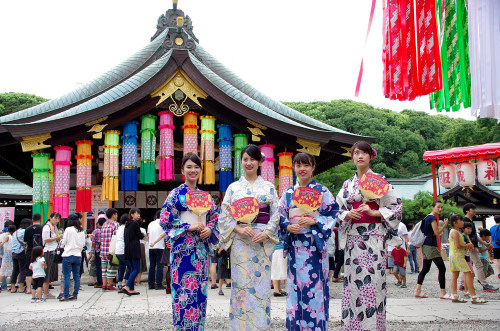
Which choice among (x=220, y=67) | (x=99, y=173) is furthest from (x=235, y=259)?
(x=220, y=67)

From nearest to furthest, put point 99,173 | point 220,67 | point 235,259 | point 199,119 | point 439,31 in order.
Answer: point 235,259 < point 439,31 < point 199,119 < point 99,173 < point 220,67

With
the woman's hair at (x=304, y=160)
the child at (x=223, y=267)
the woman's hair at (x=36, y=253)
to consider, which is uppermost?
the woman's hair at (x=304, y=160)

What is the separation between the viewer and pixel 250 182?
14.6 ft

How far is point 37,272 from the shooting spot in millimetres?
7719

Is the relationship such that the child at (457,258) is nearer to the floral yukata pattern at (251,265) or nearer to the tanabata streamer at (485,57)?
the tanabata streamer at (485,57)

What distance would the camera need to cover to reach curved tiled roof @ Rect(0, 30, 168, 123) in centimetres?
1152

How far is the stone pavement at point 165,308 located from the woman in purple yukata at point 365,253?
165 centimetres

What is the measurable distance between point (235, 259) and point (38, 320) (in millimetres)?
3442

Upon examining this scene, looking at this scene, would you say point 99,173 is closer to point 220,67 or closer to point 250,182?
point 220,67

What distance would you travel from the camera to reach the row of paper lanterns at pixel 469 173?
13531 millimetres

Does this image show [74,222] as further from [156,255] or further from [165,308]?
[165,308]

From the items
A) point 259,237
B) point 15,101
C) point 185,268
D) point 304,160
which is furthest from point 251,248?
point 15,101

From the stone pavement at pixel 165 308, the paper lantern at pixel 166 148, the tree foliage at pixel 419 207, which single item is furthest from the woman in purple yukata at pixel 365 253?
the tree foliage at pixel 419 207

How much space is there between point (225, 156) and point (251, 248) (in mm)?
6250
